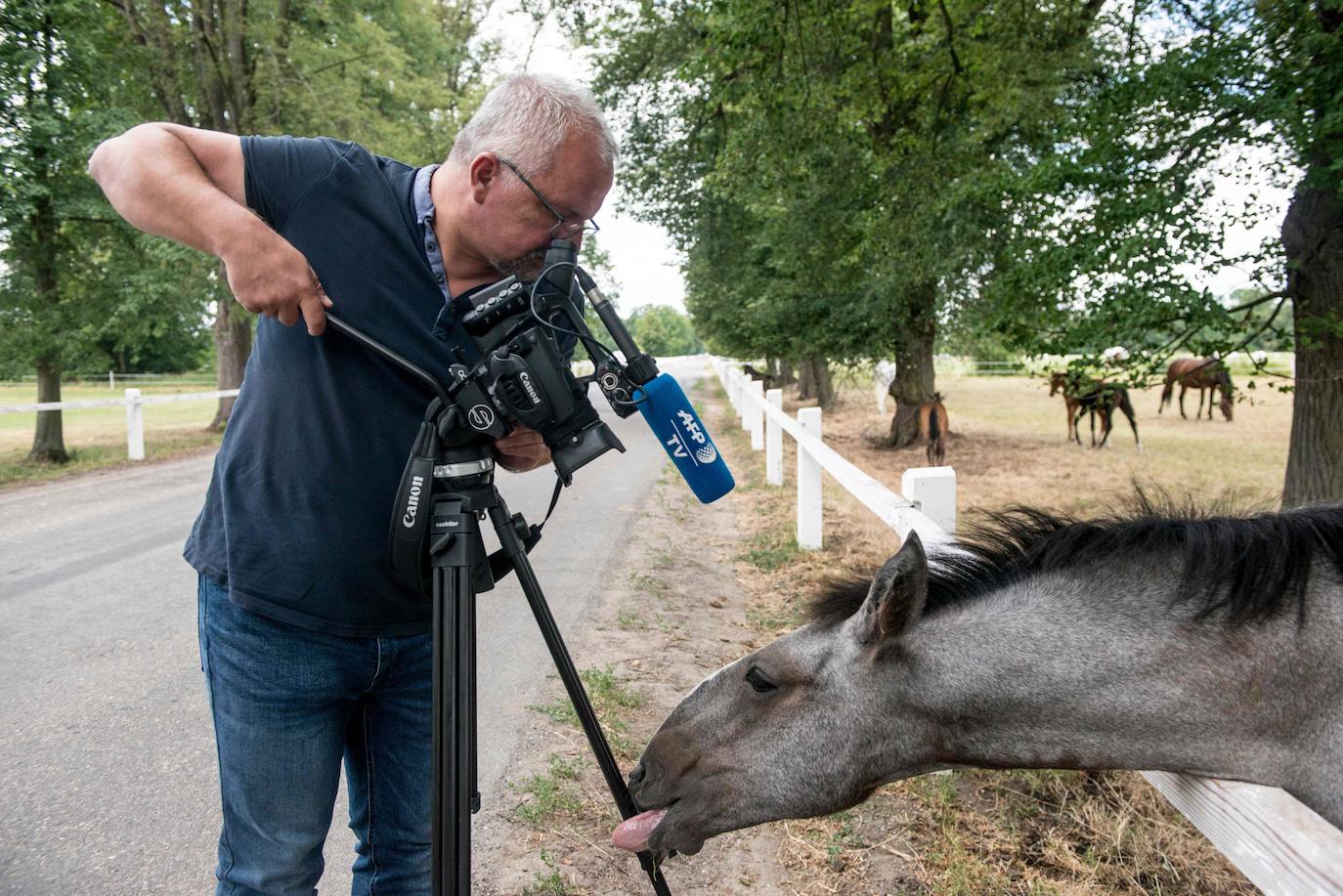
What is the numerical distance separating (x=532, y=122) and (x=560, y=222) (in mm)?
199

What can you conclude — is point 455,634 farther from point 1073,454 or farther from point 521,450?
point 1073,454

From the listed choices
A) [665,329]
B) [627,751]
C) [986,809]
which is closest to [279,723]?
[627,751]

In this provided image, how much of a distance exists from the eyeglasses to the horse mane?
3.52 ft

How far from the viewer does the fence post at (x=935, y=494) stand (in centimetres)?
381

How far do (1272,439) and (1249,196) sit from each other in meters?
14.1

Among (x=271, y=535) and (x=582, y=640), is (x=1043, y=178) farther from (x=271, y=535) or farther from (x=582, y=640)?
(x=271, y=535)

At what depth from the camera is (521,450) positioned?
6.27 ft

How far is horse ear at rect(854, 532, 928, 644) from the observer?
6.07 ft

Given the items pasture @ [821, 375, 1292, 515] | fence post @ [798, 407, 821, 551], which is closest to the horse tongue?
pasture @ [821, 375, 1292, 515]

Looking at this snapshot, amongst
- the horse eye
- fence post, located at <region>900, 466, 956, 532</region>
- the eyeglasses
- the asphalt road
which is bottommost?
the asphalt road

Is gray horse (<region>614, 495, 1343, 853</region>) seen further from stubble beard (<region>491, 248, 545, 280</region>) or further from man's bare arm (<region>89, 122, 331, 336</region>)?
man's bare arm (<region>89, 122, 331, 336</region>)

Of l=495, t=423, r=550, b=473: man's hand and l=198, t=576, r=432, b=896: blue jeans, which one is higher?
l=495, t=423, r=550, b=473: man's hand

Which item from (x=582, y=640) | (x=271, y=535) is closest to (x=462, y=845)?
(x=271, y=535)

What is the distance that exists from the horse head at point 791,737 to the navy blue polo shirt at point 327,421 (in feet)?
2.45
